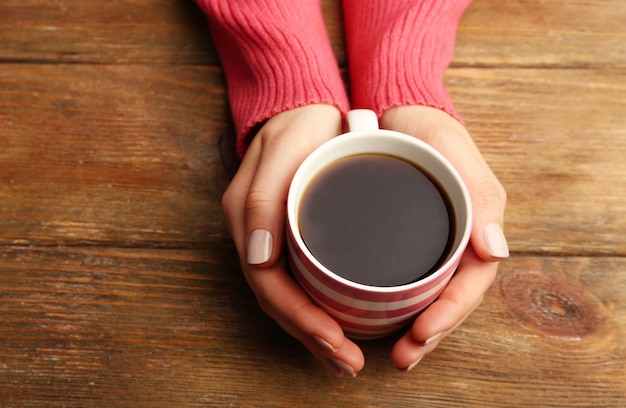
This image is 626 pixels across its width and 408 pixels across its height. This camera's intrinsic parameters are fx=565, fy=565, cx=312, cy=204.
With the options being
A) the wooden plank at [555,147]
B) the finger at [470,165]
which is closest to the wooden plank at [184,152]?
the wooden plank at [555,147]

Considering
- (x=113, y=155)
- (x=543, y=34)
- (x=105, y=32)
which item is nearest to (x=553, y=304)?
(x=543, y=34)

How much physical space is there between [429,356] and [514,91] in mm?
350

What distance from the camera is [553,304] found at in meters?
0.58

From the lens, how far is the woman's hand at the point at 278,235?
469mm

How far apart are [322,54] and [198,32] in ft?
0.62

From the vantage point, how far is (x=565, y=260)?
1.97 feet

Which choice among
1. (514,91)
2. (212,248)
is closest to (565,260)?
(514,91)

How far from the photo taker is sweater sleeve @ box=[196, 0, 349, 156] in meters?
0.61

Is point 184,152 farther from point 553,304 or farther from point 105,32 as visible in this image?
point 553,304

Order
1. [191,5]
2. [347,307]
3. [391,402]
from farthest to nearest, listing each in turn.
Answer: [191,5]
[391,402]
[347,307]

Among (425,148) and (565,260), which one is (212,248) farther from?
(565,260)

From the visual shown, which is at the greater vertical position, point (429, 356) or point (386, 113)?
point (386, 113)

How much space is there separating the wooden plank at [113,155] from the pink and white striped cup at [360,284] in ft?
0.64

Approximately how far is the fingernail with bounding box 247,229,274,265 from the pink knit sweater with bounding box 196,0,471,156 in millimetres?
176
